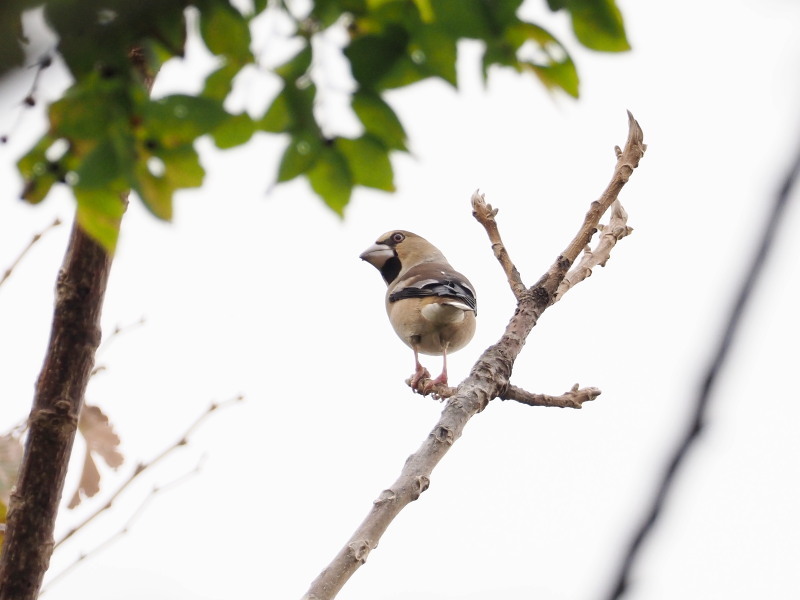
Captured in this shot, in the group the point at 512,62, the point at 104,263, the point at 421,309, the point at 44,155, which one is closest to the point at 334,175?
the point at 512,62

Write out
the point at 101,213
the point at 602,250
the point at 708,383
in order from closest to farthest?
1. the point at 708,383
2. the point at 101,213
3. the point at 602,250

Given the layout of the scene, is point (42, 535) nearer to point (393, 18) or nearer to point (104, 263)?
point (104, 263)

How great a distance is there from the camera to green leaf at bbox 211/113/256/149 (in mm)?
1528

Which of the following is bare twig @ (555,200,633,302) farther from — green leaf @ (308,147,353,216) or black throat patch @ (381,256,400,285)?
black throat patch @ (381,256,400,285)

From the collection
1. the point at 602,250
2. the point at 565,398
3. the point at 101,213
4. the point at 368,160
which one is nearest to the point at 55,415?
the point at 101,213

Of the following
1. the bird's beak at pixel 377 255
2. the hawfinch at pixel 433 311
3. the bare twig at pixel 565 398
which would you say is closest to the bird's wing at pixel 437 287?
the hawfinch at pixel 433 311

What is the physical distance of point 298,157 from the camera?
1562 millimetres

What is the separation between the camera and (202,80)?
4.92 feet

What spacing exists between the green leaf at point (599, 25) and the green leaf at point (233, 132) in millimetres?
568

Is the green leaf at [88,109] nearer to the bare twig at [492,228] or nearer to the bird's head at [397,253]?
the bare twig at [492,228]

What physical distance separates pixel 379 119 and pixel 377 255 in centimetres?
642

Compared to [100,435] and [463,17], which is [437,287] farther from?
[463,17]

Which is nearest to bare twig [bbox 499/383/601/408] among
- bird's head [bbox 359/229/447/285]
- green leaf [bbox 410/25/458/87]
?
green leaf [bbox 410/25/458/87]

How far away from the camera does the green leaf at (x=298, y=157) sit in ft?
5.11
